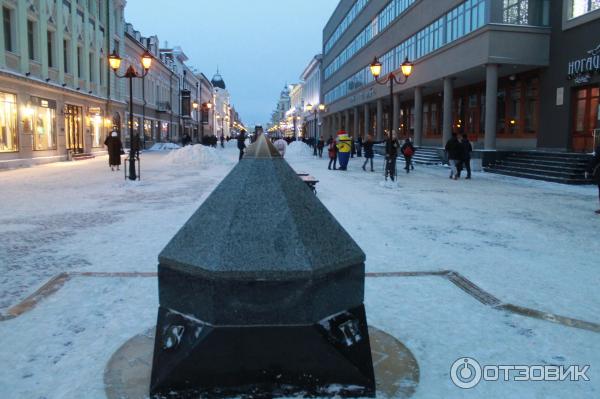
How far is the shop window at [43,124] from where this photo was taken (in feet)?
88.2

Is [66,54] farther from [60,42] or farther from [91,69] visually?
[91,69]

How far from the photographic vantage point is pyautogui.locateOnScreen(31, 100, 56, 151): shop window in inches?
1058

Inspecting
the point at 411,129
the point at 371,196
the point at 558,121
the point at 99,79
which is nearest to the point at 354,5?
the point at 411,129

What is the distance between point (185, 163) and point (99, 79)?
1547 centimetres

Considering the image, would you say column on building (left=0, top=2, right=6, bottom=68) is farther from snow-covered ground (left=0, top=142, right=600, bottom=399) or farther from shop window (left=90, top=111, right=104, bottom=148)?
shop window (left=90, top=111, right=104, bottom=148)

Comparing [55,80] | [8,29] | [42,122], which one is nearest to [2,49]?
[8,29]

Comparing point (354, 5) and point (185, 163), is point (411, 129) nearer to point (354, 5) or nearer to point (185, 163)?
point (354, 5)

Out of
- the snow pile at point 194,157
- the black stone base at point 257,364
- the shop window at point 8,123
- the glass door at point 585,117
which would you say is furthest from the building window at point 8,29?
the black stone base at point 257,364

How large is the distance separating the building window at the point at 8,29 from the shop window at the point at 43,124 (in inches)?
117

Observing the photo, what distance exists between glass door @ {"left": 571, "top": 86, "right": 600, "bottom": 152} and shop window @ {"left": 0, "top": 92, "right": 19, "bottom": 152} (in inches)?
976

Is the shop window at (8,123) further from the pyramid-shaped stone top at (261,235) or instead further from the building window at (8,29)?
the pyramid-shaped stone top at (261,235)

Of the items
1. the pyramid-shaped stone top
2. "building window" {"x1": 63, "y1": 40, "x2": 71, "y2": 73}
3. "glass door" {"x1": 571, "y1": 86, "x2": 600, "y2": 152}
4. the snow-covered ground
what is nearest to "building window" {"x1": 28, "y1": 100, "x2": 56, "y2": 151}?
"building window" {"x1": 63, "y1": 40, "x2": 71, "y2": 73}

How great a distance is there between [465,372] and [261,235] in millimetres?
1676

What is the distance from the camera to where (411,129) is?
146 ft
